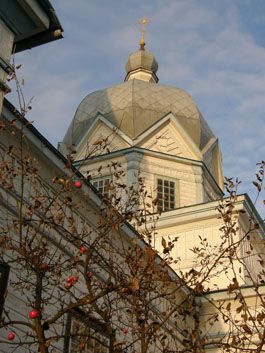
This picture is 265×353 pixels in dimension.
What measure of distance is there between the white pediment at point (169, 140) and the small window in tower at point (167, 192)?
6.63 ft

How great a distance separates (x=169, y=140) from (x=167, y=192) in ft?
11.5

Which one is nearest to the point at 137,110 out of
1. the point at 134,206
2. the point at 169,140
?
the point at 169,140

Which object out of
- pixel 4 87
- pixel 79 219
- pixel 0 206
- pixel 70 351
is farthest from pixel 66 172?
pixel 4 87

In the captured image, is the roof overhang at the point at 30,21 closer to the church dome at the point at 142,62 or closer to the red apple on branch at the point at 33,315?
the red apple on branch at the point at 33,315

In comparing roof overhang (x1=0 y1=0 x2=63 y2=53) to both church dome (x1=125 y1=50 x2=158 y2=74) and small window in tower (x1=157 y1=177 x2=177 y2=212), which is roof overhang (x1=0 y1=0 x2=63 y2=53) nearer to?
small window in tower (x1=157 y1=177 x2=177 y2=212)

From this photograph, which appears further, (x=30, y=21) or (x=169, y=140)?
(x=169, y=140)

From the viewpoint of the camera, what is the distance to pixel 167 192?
24016 mm

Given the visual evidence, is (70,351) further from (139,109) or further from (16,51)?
(139,109)

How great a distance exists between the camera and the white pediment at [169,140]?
25.7 meters

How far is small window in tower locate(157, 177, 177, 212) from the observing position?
77.6 feet

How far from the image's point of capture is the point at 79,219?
37.3 ft

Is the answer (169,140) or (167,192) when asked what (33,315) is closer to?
(167,192)

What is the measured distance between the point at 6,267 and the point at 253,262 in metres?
14.7

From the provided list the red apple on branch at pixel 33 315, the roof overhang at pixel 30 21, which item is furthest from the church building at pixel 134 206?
the red apple on branch at pixel 33 315
